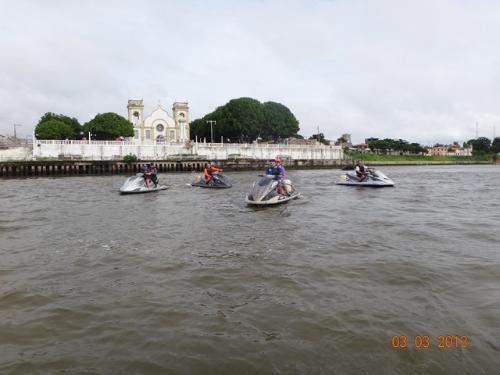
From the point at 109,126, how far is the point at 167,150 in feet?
66.7

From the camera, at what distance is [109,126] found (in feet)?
255

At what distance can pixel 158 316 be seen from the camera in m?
5.56

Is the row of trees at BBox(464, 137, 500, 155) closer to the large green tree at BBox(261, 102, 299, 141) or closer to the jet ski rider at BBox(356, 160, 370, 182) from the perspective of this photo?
the large green tree at BBox(261, 102, 299, 141)

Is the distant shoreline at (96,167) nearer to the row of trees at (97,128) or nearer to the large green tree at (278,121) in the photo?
the large green tree at (278,121)

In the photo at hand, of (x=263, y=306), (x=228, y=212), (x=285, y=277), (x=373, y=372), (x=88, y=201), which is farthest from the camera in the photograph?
(x=88, y=201)

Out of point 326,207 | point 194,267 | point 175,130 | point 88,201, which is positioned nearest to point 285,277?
point 194,267

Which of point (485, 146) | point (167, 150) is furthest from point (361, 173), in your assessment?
point (485, 146)

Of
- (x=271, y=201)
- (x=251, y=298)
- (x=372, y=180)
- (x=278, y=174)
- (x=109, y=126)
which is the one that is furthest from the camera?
(x=109, y=126)

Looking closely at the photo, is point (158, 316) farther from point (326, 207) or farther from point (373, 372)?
point (326, 207)

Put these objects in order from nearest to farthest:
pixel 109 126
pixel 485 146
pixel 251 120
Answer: pixel 109 126 < pixel 251 120 < pixel 485 146

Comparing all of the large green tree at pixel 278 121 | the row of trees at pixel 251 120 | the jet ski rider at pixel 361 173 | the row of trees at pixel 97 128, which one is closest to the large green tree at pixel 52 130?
the row of trees at pixel 97 128

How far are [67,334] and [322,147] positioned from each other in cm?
7988
